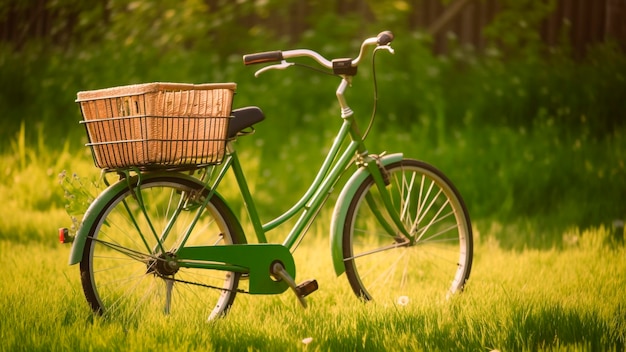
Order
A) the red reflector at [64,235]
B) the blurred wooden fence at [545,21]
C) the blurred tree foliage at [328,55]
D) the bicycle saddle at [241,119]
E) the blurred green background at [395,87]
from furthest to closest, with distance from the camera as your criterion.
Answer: the blurred wooden fence at [545,21] → the blurred tree foliage at [328,55] → the blurred green background at [395,87] → the bicycle saddle at [241,119] → the red reflector at [64,235]

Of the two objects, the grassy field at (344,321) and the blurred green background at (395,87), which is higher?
the blurred green background at (395,87)

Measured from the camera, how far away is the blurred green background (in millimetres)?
6340

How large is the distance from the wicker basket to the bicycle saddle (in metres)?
0.12

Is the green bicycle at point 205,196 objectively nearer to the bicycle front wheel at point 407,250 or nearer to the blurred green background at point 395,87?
the bicycle front wheel at point 407,250

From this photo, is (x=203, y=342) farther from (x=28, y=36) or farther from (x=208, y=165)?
(x=28, y=36)

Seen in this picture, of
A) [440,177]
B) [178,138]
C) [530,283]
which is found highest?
[178,138]

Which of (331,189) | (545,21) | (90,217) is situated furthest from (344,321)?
(545,21)

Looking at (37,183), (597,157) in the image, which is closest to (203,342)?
(37,183)

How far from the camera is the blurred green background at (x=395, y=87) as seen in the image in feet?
20.8

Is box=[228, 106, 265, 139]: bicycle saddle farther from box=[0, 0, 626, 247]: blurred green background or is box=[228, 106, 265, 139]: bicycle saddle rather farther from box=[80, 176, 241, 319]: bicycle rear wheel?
box=[0, 0, 626, 247]: blurred green background

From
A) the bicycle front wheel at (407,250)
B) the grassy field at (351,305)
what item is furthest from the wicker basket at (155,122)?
the bicycle front wheel at (407,250)

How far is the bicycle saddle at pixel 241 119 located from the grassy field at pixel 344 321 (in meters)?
0.86

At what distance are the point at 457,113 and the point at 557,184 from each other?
5.20 feet

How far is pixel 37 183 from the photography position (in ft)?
20.4
